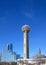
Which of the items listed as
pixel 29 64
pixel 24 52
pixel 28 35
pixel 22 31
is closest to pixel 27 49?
pixel 24 52

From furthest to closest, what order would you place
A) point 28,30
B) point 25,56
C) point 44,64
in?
point 28,30, point 25,56, point 44,64

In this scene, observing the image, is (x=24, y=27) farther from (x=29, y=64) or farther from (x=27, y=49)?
(x=29, y=64)

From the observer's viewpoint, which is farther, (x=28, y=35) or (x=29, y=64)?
(x=28, y=35)

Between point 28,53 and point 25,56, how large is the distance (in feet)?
8.99

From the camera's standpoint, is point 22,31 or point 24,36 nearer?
point 24,36

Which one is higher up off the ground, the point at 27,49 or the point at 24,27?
the point at 24,27

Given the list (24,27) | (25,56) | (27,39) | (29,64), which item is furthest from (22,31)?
(29,64)

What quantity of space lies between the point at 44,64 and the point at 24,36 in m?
30.0

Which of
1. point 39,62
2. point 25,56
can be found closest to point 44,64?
point 39,62

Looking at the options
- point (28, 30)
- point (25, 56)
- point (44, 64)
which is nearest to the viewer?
point (44, 64)

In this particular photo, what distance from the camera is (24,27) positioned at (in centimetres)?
9244

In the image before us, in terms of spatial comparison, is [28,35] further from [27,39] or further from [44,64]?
[44,64]

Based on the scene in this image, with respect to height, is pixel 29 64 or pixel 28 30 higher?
pixel 28 30

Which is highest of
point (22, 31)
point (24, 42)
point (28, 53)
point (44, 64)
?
point (22, 31)
